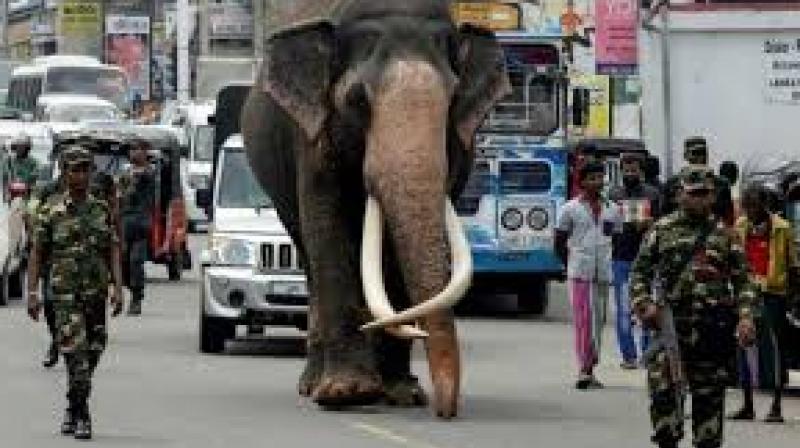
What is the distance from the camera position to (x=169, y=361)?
899 inches

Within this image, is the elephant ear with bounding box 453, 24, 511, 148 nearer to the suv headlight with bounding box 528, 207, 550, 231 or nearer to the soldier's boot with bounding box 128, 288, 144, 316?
the soldier's boot with bounding box 128, 288, 144, 316

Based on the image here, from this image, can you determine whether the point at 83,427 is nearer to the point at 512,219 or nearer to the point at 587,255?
the point at 587,255

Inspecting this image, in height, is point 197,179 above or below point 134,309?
above

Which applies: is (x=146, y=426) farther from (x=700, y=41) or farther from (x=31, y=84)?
(x=31, y=84)

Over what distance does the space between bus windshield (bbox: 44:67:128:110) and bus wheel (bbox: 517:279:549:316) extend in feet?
114

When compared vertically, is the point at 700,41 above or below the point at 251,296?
above

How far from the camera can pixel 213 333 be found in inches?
934

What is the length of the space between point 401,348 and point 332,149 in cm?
157

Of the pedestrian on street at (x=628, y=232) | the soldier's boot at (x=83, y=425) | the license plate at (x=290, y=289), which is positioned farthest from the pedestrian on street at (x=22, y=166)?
the soldier's boot at (x=83, y=425)

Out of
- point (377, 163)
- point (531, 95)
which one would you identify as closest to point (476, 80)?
point (377, 163)

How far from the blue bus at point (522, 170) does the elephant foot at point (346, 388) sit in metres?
11.5

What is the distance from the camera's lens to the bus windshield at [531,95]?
29.9 metres

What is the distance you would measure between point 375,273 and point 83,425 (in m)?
2.21

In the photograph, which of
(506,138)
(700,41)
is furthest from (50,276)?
(506,138)
